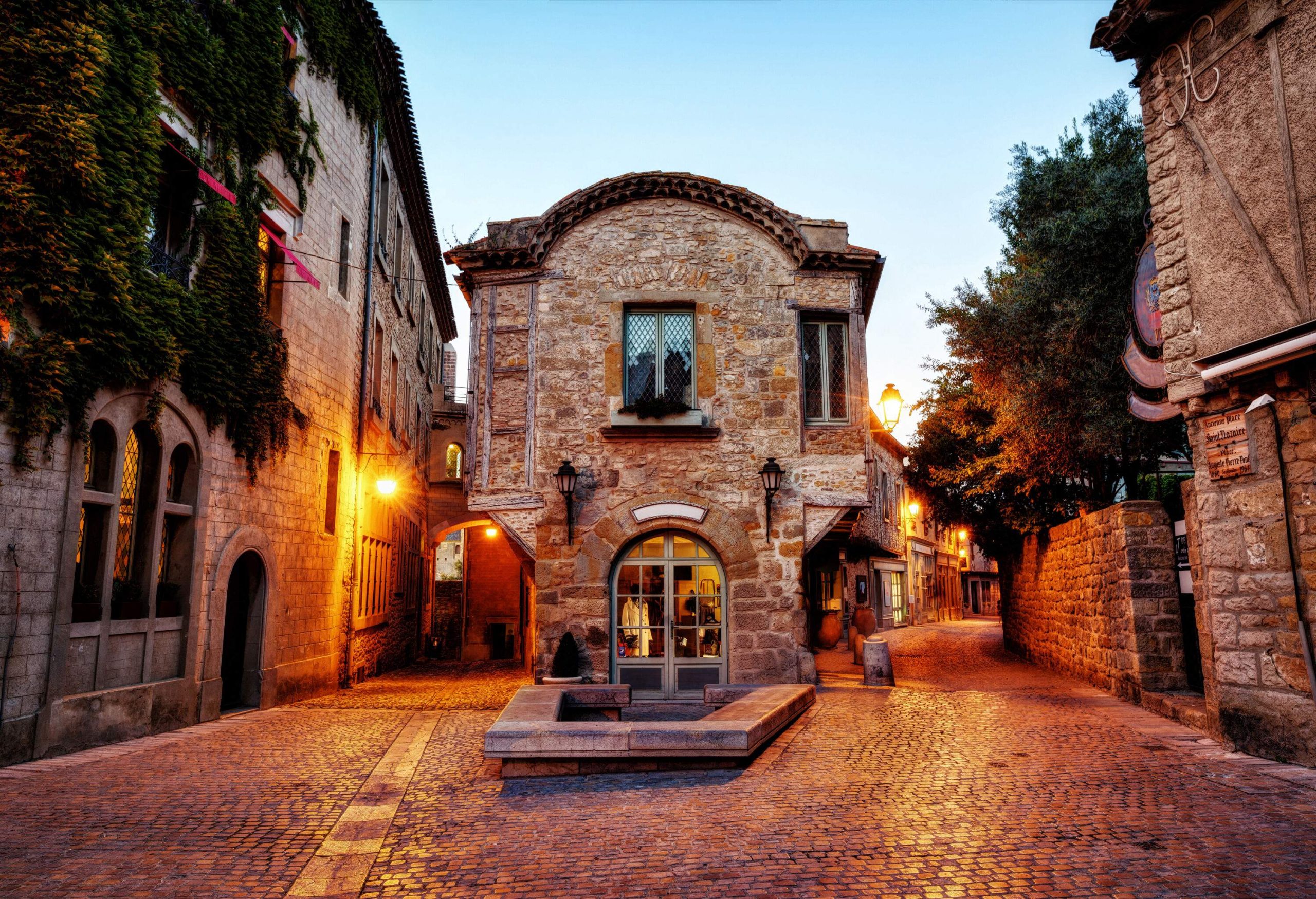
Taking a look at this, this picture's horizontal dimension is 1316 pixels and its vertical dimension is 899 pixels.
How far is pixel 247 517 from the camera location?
10.5 m

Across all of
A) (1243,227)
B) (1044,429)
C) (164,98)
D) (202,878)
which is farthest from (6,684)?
(1044,429)

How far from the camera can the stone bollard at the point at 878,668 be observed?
40.7 feet

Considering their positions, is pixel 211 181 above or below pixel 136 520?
above

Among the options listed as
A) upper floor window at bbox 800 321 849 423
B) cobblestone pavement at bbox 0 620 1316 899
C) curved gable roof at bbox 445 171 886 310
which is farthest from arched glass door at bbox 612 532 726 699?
curved gable roof at bbox 445 171 886 310

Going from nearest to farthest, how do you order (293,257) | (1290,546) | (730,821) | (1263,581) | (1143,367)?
(730,821), (1290,546), (1263,581), (1143,367), (293,257)

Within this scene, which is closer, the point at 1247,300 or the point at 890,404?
the point at 1247,300

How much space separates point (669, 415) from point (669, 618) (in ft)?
9.02

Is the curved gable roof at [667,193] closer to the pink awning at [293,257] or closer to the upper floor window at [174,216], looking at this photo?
the pink awning at [293,257]

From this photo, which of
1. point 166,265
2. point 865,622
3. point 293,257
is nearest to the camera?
point 166,265

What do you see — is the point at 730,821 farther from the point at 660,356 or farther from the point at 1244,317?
the point at 660,356

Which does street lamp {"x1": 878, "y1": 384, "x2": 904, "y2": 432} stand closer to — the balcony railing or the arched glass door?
the arched glass door

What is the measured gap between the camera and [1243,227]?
6738 millimetres

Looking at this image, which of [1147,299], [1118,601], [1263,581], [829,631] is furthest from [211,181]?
[829,631]

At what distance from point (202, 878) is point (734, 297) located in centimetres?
951
